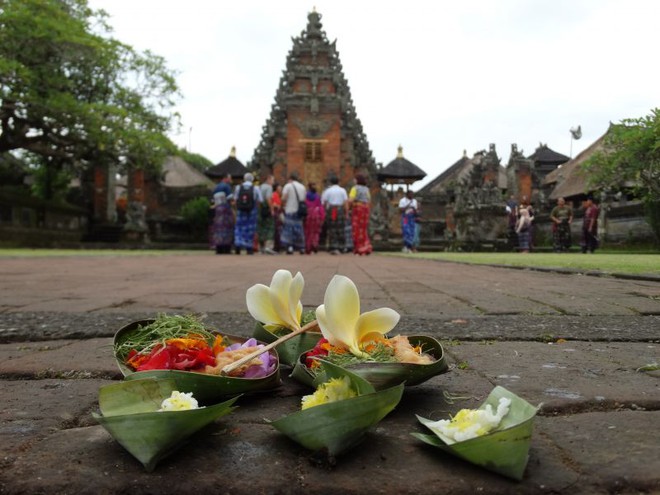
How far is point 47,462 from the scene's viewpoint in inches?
38.0

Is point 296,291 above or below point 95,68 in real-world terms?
below

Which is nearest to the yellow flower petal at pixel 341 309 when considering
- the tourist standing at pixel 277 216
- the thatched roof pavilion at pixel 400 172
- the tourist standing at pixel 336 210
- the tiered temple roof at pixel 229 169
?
the tourist standing at pixel 336 210

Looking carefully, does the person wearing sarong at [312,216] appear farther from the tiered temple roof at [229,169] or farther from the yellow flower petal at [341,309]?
the tiered temple roof at [229,169]

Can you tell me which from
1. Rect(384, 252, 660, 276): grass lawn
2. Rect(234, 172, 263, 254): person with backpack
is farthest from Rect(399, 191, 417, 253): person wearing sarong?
Rect(384, 252, 660, 276): grass lawn

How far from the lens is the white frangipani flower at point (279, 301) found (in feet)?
4.69

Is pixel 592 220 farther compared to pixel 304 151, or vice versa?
pixel 304 151

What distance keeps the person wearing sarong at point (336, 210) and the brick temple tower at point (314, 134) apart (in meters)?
11.3

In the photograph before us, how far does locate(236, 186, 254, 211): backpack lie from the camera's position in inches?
509

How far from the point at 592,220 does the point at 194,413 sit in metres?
16.9

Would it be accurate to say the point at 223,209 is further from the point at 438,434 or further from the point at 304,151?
the point at 304,151

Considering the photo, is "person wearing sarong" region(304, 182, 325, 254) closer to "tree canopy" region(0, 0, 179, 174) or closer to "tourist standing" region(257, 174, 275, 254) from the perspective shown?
"tourist standing" region(257, 174, 275, 254)

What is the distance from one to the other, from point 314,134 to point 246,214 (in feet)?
50.2

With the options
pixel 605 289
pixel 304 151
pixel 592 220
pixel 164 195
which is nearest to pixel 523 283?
pixel 605 289

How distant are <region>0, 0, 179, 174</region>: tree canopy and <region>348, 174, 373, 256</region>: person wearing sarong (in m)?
8.37
